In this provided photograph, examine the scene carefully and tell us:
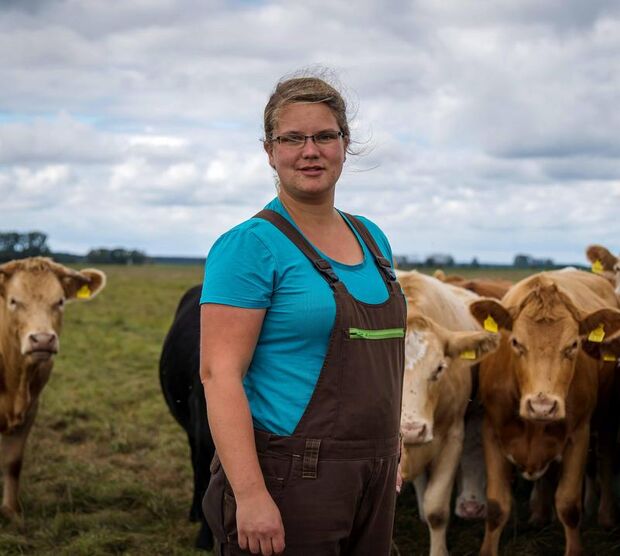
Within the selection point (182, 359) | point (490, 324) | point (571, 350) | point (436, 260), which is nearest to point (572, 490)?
point (571, 350)

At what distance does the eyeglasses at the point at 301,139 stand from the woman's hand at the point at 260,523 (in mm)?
976

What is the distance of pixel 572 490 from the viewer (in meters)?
5.34

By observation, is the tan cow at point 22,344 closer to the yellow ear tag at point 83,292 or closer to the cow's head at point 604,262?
the yellow ear tag at point 83,292

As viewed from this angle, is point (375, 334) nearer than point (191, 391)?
Yes

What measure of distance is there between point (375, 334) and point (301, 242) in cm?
33

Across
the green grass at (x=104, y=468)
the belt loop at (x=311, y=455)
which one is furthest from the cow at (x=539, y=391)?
the belt loop at (x=311, y=455)

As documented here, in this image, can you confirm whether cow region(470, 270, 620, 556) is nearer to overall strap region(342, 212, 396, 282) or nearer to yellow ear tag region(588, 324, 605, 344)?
yellow ear tag region(588, 324, 605, 344)

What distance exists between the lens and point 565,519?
533cm

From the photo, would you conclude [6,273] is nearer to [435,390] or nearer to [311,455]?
[435,390]

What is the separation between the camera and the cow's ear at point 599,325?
5027 mm

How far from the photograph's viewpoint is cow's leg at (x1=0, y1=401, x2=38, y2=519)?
644cm

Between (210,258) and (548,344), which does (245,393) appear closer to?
(210,258)

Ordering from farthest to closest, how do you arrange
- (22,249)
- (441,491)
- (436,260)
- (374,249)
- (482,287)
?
(436,260) < (22,249) < (482,287) < (441,491) < (374,249)

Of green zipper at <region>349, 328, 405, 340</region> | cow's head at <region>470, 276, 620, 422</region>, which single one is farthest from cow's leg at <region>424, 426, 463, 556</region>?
green zipper at <region>349, 328, 405, 340</region>
